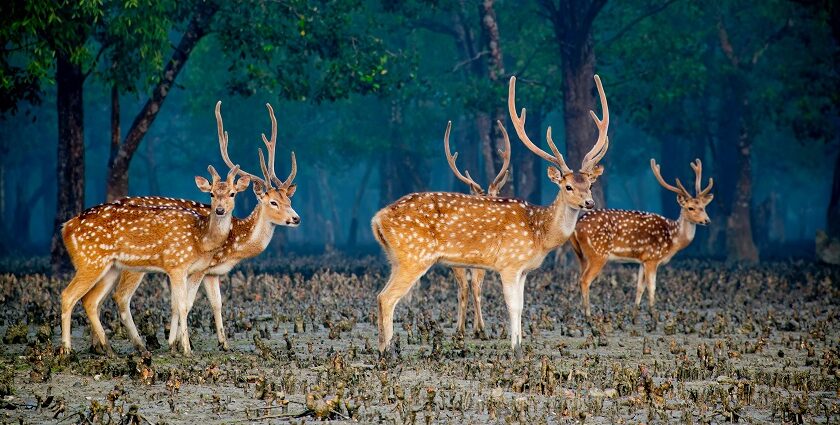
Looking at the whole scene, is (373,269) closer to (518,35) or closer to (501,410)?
Answer: (518,35)

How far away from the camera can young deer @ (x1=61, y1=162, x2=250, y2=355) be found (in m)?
10.7

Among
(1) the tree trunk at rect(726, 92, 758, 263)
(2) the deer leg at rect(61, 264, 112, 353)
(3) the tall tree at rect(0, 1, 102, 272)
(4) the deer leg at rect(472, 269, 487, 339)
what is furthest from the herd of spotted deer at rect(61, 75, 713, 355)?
(1) the tree trunk at rect(726, 92, 758, 263)

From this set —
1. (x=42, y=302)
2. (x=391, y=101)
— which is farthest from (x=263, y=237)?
(x=391, y=101)

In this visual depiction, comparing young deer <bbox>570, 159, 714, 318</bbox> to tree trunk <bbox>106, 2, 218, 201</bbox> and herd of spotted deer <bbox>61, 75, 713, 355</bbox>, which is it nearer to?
herd of spotted deer <bbox>61, 75, 713, 355</bbox>

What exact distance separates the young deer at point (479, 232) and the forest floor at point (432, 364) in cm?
70

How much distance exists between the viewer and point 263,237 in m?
11.8

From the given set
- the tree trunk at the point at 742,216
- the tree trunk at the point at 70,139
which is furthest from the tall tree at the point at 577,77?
the tree trunk at the point at 70,139

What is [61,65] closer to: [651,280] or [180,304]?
[180,304]

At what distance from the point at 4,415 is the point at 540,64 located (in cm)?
2662

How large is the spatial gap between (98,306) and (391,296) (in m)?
2.97

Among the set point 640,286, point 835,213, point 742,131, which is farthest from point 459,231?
point 742,131

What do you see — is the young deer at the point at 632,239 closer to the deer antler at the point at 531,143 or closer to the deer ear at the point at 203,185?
the deer antler at the point at 531,143

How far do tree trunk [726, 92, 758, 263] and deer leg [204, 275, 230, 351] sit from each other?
18.6m

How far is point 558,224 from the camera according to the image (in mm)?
11406
